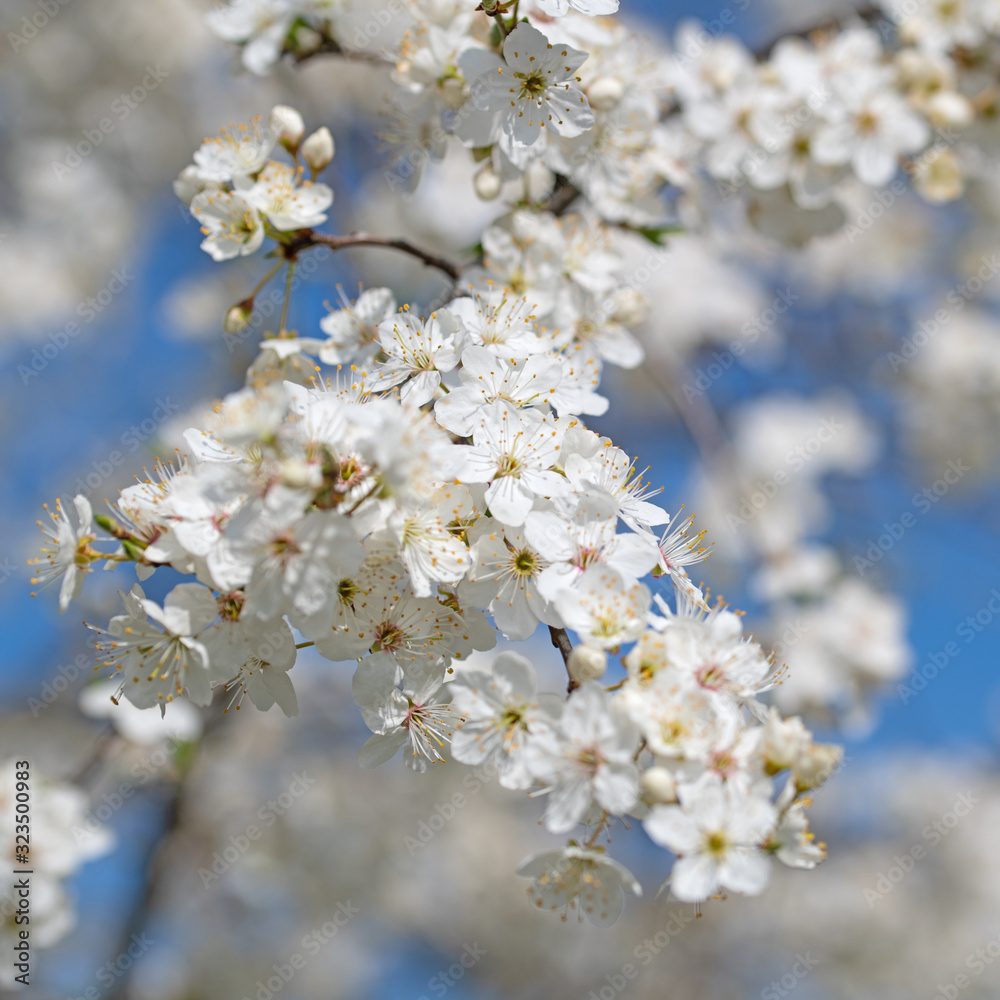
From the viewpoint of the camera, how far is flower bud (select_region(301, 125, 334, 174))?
1.84 metres

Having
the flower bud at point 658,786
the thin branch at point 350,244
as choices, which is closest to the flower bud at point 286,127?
the thin branch at point 350,244

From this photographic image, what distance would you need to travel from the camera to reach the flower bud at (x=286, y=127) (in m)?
1.84

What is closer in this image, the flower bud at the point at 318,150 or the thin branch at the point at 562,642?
the thin branch at the point at 562,642

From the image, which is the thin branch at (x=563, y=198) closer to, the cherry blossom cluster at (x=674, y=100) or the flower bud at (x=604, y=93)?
the cherry blossom cluster at (x=674, y=100)

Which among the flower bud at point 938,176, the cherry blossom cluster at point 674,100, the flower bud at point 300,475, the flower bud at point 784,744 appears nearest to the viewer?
the flower bud at point 300,475

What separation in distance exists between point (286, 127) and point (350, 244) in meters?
0.29

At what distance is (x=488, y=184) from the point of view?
73.8 inches

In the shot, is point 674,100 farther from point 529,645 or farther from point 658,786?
point 529,645

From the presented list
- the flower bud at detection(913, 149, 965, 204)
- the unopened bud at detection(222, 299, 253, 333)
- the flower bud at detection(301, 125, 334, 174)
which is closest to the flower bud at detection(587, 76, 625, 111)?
the flower bud at detection(301, 125, 334, 174)

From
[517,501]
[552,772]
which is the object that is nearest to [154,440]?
[517,501]

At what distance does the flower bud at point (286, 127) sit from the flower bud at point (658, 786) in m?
1.50

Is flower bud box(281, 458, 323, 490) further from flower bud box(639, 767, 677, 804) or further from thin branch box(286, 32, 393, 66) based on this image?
thin branch box(286, 32, 393, 66)

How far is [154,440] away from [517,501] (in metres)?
2.00

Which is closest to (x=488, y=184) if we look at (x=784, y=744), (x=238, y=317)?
(x=238, y=317)
